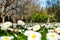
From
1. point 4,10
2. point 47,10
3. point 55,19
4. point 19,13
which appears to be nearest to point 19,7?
point 19,13

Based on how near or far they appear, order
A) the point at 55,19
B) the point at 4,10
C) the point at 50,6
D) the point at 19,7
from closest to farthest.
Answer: the point at 4,10 < the point at 19,7 < the point at 55,19 < the point at 50,6

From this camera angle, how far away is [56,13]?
50000mm

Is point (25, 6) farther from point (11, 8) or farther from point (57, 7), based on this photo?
point (57, 7)

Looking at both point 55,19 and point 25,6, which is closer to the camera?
point 25,6

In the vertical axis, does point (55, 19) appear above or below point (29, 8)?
below

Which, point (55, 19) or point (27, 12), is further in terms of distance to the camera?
point (55, 19)

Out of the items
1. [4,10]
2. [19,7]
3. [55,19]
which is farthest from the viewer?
[55,19]

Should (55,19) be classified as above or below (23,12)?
below

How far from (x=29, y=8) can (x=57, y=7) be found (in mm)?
22348

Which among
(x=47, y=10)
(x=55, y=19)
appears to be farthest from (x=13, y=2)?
(x=47, y=10)

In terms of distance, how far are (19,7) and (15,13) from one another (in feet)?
3.63

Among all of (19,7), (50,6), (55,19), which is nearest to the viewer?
(19,7)

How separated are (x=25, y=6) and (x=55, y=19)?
2192 cm

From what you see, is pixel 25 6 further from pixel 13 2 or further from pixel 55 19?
pixel 55 19
